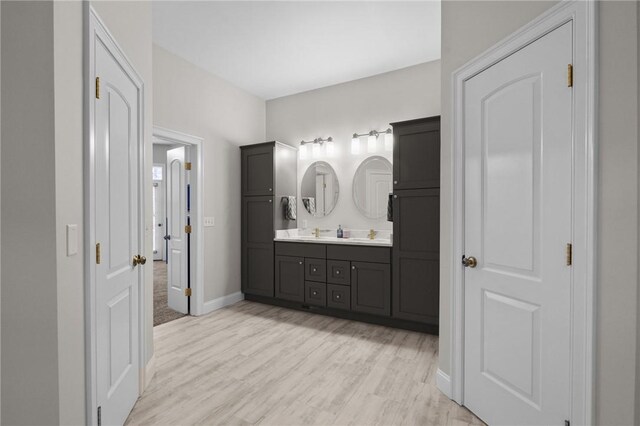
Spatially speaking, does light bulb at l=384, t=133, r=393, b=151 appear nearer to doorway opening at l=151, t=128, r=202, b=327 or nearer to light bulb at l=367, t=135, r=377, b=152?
light bulb at l=367, t=135, r=377, b=152

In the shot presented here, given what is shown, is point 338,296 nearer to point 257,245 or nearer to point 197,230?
point 257,245

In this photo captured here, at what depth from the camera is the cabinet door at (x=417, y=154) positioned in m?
2.95

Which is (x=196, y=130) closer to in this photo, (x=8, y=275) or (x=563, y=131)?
(x=8, y=275)

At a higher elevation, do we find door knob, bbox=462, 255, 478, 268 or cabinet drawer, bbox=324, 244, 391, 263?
Answer: door knob, bbox=462, 255, 478, 268

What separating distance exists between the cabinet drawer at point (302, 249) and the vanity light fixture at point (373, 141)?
1313 millimetres

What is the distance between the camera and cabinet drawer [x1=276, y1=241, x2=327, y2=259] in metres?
3.64

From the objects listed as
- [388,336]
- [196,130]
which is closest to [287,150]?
[196,130]

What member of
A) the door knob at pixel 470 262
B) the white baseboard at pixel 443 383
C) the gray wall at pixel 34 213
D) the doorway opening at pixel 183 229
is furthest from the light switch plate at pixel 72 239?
the doorway opening at pixel 183 229

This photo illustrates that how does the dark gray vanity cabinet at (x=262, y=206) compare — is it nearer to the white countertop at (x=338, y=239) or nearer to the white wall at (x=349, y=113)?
the white countertop at (x=338, y=239)

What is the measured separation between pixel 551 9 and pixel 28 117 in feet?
6.95

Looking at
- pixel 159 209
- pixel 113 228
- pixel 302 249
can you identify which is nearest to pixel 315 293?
pixel 302 249

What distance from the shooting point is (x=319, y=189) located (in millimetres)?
4332

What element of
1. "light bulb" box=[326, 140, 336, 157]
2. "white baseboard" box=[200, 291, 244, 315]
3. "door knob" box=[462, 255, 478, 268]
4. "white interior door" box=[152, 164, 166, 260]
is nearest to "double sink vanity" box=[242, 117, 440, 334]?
"white baseboard" box=[200, 291, 244, 315]

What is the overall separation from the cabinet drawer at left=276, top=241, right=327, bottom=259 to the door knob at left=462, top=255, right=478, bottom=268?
1.90 meters
